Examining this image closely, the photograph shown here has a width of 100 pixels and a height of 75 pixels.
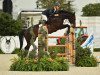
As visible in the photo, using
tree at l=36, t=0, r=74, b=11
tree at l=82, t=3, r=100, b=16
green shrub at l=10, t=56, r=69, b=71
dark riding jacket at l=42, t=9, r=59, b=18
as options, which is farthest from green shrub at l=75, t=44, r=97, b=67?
tree at l=36, t=0, r=74, b=11

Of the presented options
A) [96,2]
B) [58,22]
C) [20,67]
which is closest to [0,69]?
[20,67]

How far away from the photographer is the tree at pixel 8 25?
30.3 meters

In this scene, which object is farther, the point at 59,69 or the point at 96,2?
the point at 96,2

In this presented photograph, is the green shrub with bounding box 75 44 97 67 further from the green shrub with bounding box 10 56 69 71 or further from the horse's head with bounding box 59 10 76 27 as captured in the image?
the horse's head with bounding box 59 10 76 27

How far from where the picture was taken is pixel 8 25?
3031 cm

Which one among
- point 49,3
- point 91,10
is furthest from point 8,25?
point 49,3

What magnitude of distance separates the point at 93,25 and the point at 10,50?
7.70 meters

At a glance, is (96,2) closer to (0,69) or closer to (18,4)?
(18,4)

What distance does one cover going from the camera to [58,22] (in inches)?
835

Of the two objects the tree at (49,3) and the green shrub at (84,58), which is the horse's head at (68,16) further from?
the tree at (49,3)

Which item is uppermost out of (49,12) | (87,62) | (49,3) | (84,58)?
(49,12)

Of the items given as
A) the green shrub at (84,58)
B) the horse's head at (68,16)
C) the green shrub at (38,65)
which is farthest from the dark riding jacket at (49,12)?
the green shrub at (38,65)

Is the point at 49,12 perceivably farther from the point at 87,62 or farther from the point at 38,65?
the point at 38,65

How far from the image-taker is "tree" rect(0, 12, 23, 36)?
30.3m
